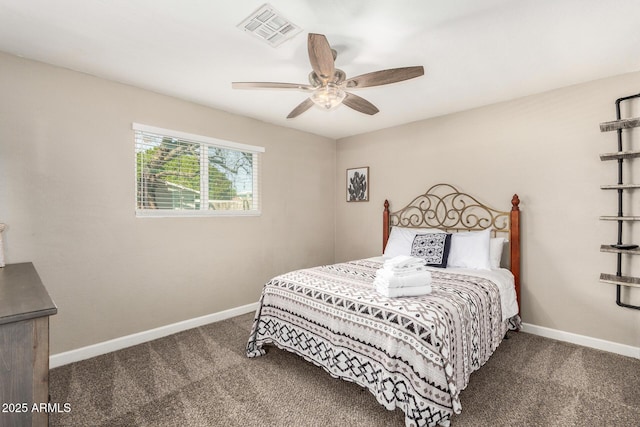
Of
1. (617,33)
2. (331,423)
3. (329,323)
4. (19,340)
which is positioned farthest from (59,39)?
(617,33)

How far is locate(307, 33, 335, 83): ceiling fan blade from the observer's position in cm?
164

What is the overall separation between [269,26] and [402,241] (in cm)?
263

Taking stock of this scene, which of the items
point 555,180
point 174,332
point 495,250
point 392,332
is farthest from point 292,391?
point 555,180

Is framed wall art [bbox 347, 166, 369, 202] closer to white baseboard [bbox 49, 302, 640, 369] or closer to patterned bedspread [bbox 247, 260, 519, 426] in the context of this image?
patterned bedspread [bbox 247, 260, 519, 426]

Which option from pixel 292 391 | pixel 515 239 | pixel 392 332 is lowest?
pixel 292 391

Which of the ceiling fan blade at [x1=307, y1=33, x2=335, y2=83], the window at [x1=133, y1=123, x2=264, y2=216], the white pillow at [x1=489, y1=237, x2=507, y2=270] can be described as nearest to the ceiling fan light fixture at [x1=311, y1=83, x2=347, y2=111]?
the ceiling fan blade at [x1=307, y1=33, x2=335, y2=83]

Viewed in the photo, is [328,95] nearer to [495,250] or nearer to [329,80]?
[329,80]

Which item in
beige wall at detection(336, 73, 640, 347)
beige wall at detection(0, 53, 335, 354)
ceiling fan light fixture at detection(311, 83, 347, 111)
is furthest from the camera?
beige wall at detection(336, 73, 640, 347)

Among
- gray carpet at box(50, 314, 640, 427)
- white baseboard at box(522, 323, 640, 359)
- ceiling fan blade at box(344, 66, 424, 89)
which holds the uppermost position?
ceiling fan blade at box(344, 66, 424, 89)

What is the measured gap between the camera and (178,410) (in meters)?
1.92

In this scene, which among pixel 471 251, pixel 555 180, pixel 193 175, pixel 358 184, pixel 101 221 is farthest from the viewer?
pixel 358 184

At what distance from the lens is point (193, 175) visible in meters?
3.37

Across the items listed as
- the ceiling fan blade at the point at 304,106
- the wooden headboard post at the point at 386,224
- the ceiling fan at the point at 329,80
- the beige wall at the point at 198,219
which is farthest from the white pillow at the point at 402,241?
the ceiling fan blade at the point at 304,106

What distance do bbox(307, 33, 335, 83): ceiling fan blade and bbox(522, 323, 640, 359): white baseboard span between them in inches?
123
